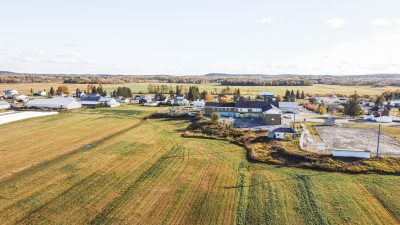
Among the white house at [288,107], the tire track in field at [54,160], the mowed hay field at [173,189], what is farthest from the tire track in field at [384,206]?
the white house at [288,107]

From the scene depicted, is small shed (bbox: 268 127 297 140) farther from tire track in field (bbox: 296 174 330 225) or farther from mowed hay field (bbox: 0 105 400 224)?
tire track in field (bbox: 296 174 330 225)

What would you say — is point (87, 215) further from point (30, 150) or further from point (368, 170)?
point (368, 170)

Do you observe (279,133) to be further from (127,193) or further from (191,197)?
(127,193)

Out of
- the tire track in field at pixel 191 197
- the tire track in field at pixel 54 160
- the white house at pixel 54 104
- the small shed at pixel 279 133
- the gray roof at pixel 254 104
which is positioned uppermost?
the gray roof at pixel 254 104

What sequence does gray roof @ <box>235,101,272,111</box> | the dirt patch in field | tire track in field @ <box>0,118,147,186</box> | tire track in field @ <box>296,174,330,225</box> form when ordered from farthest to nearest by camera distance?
1. gray roof @ <box>235,101,272,111</box>
2. the dirt patch in field
3. tire track in field @ <box>0,118,147,186</box>
4. tire track in field @ <box>296,174,330,225</box>

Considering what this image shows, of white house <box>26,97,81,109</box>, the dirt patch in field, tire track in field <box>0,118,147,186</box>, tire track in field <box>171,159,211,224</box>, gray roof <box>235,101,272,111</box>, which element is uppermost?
gray roof <box>235,101,272,111</box>

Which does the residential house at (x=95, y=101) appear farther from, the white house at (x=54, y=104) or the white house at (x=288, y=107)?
the white house at (x=288, y=107)

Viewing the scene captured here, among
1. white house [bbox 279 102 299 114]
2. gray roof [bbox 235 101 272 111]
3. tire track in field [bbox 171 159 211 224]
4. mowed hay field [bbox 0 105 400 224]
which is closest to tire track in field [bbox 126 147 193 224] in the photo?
mowed hay field [bbox 0 105 400 224]
